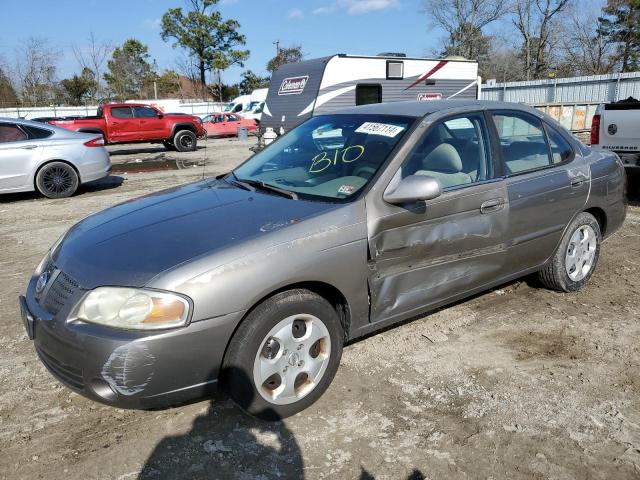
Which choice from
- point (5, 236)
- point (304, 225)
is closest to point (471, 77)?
point (5, 236)

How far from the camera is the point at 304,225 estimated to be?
2.75m

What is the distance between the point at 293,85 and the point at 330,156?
897 cm

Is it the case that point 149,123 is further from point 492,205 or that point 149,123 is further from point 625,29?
point 625,29

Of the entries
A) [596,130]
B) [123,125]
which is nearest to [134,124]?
[123,125]

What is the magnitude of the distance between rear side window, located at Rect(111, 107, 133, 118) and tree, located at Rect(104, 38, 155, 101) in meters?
30.4

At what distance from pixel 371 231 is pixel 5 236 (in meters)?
5.89

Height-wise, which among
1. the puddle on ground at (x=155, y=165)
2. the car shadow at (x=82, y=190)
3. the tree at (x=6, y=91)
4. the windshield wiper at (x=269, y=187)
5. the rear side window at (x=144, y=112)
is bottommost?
the car shadow at (x=82, y=190)

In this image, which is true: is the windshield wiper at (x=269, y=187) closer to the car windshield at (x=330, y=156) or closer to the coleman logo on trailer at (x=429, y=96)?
the car windshield at (x=330, y=156)

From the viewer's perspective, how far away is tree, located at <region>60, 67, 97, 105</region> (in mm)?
43875

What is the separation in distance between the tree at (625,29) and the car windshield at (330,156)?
44.6 metres

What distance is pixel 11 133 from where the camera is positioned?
29.5 feet

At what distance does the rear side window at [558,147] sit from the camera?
412 centimetres

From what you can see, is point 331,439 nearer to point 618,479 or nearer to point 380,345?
point 380,345


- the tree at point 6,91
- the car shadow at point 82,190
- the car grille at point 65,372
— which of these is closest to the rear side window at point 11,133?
the car shadow at point 82,190
